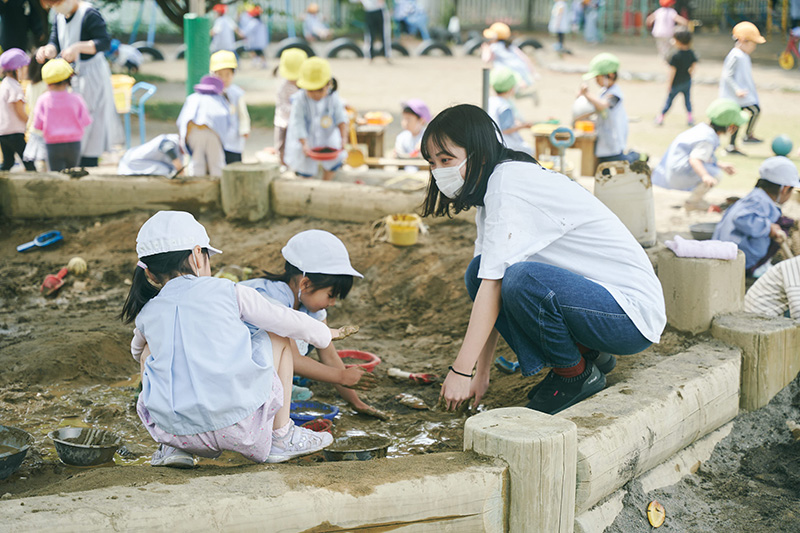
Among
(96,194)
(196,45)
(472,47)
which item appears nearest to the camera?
(96,194)

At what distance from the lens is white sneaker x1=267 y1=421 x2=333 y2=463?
2869mm

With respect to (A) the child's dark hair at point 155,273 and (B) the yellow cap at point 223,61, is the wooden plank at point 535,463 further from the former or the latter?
(B) the yellow cap at point 223,61

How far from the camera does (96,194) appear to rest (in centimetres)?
609

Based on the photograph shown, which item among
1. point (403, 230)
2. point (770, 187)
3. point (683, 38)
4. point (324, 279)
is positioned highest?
A: point (683, 38)

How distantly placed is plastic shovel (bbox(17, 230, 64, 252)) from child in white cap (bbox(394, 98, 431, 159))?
11.5 ft

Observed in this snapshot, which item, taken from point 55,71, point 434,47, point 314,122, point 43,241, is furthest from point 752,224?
point 434,47

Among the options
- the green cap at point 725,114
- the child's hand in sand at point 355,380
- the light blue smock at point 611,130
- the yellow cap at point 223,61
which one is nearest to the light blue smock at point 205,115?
the yellow cap at point 223,61

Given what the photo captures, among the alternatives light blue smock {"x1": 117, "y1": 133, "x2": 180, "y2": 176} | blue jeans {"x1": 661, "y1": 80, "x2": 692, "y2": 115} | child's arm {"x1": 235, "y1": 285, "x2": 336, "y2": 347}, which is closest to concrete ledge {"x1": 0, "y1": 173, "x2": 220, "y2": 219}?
light blue smock {"x1": 117, "y1": 133, "x2": 180, "y2": 176}

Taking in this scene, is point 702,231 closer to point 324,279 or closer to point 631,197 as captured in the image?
point 631,197

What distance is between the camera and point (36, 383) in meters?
3.80

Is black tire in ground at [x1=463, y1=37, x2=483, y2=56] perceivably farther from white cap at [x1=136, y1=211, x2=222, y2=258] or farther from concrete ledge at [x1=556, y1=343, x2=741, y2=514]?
white cap at [x1=136, y1=211, x2=222, y2=258]

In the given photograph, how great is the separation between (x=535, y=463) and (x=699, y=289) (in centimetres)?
161

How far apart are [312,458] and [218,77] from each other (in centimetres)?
506

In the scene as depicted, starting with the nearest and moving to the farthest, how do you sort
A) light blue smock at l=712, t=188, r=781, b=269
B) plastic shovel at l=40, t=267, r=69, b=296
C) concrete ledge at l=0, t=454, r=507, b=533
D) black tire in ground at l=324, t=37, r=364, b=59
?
concrete ledge at l=0, t=454, r=507, b=533 → light blue smock at l=712, t=188, r=781, b=269 → plastic shovel at l=40, t=267, r=69, b=296 → black tire in ground at l=324, t=37, r=364, b=59
